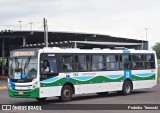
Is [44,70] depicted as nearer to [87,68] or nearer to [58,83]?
[58,83]

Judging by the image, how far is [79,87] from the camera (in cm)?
2086

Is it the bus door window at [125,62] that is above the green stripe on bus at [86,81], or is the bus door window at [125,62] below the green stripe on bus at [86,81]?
above

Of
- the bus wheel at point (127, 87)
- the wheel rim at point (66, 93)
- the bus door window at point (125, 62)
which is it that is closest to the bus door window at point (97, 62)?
the bus door window at point (125, 62)

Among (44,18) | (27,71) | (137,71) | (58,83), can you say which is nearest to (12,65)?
(27,71)

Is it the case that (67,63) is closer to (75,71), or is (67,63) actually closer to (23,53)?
(75,71)

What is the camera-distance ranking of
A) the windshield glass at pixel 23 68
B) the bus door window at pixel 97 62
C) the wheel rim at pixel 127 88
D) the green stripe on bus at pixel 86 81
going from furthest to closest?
the wheel rim at pixel 127 88 < the bus door window at pixel 97 62 < the green stripe on bus at pixel 86 81 < the windshield glass at pixel 23 68

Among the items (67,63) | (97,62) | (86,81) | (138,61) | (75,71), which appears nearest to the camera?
(67,63)

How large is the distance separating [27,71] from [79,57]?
140 inches

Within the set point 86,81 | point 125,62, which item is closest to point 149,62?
point 125,62

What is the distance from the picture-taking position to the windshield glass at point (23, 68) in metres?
18.5

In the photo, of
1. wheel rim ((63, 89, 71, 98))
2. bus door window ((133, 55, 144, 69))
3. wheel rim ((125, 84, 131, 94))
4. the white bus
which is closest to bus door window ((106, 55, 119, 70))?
the white bus

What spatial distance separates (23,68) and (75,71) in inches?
123

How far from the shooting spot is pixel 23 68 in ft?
61.4

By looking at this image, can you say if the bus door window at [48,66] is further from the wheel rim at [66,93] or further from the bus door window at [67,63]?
the wheel rim at [66,93]
